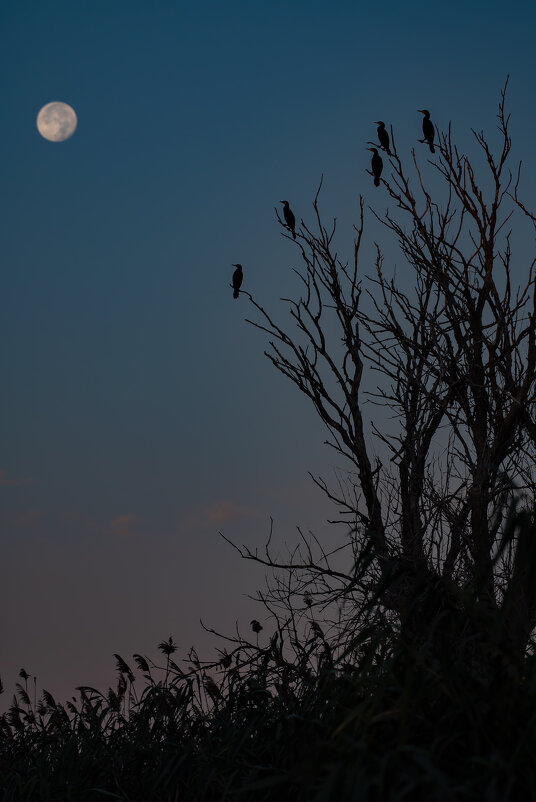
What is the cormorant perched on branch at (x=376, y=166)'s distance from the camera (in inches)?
444

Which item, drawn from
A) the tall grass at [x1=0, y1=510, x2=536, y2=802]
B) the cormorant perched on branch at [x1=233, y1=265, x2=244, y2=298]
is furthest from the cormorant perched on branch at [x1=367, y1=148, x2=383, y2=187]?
the tall grass at [x1=0, y1=510, x2=536, y2=802]

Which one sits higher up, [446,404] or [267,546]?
[446,404]

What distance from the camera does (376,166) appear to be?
11.3m

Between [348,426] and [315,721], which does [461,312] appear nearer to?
[348,426]

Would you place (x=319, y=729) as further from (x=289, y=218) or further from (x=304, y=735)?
(x=289, y=218)

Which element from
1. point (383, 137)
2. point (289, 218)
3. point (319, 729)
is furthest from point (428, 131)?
point (319, 729)

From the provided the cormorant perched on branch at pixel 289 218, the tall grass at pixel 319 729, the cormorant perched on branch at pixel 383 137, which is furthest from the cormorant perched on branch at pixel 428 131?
the tall grass at pixel 319 729

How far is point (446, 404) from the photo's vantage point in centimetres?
1038

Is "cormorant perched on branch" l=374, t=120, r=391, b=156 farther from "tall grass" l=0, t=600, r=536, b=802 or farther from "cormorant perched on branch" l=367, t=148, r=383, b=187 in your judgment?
"tall grass" l=0, t=600, r=536, b=802

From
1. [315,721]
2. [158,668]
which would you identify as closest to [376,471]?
[158,668]

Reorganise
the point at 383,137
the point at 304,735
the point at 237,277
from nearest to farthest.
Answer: the point at 304,735, the point at 383,137, the point at 237,277

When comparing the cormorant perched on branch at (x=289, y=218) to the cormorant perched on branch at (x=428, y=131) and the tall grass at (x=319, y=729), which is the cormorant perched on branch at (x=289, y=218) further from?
the tall grass at (x=319, y=729)

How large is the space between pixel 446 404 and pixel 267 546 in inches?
108

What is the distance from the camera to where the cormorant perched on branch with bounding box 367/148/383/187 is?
37.0 ft
